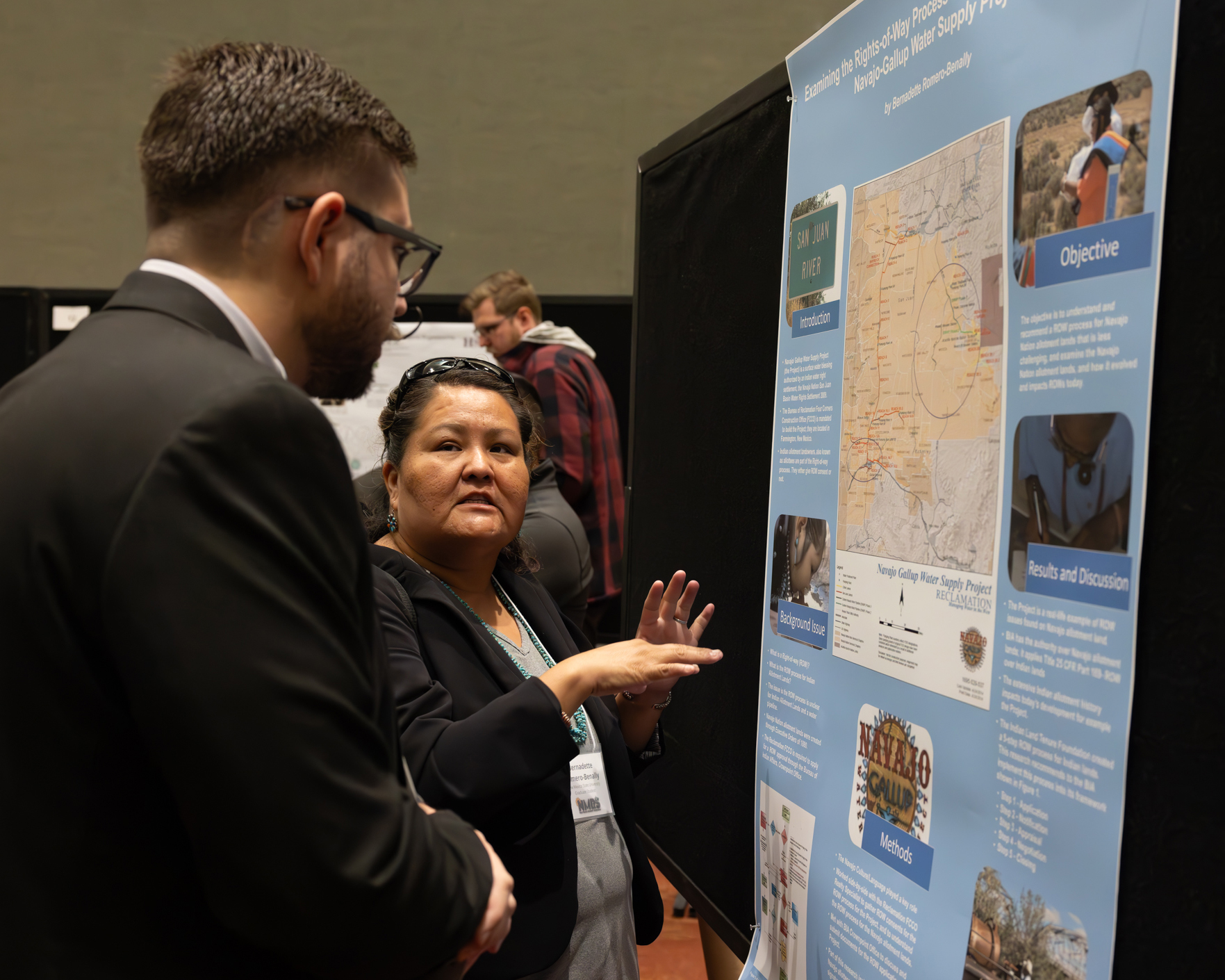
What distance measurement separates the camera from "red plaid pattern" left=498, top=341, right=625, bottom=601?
11.9ft

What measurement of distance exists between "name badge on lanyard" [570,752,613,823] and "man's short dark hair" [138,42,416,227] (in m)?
1.06

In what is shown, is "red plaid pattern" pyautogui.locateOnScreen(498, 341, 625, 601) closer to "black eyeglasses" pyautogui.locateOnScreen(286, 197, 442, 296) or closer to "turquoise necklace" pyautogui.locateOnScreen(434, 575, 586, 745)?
"turquoise necklace" pyautogui.locateOnScreen(434, 575, 586, 745)

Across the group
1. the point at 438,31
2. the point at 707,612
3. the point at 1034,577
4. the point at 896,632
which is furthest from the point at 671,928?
the point at 438,31

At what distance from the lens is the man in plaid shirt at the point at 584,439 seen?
12.0ft

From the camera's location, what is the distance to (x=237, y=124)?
2.94ft

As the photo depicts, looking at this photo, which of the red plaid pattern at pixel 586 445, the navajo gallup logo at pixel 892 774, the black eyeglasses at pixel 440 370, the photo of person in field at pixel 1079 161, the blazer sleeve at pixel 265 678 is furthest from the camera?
the red plaid pattern at pixel 586 445

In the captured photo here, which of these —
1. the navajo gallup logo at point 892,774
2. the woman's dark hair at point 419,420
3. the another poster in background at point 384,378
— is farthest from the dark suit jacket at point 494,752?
the another poster in background at point 384,378

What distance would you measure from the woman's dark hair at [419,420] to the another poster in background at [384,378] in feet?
10.3

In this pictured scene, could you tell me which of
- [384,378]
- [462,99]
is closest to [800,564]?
[384,378]

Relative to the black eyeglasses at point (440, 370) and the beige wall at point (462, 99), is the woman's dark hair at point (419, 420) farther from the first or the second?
the beige wall at point (462, 99)

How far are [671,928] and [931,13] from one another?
2829 millimetres

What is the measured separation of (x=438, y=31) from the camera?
19.4 feet

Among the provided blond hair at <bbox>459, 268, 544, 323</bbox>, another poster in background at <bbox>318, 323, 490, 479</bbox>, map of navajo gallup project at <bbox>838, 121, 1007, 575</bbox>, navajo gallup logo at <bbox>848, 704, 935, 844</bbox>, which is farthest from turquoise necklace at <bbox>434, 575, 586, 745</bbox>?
another poster in background at <bbox>318, 323, 490, 479</bbox>

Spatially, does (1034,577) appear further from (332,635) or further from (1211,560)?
(332,635)
